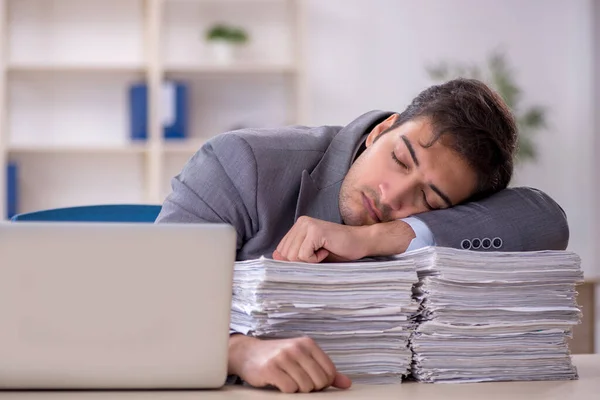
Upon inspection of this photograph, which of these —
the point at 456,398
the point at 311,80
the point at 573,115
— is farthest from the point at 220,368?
the point at 573,115

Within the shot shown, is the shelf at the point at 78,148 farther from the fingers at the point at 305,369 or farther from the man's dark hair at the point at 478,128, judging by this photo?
the fingers at the point at 305,369

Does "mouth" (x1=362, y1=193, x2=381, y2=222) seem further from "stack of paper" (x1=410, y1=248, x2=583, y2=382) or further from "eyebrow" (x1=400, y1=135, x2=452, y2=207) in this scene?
"stack of paper" (x1=410, y1=248, x2=583, y2=382)

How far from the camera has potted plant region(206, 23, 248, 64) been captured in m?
4.56

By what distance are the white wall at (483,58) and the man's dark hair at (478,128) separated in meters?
3.25

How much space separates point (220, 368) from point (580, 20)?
447 cm

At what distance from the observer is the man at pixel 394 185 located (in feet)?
4.44

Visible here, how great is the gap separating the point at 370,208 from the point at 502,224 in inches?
9.5

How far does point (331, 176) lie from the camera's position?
5.14 feet

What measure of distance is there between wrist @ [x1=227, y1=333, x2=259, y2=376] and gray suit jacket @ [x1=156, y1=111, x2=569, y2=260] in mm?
391

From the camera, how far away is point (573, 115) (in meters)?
4.97

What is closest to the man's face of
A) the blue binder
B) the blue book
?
the blue binder

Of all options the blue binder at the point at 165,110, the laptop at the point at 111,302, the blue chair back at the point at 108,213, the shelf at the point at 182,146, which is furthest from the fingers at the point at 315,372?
the blue binder at the point at 165,110

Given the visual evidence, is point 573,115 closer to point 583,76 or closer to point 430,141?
point 583,76

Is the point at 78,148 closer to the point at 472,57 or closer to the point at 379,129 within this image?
the point at 472,57
